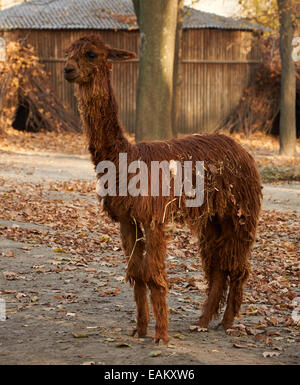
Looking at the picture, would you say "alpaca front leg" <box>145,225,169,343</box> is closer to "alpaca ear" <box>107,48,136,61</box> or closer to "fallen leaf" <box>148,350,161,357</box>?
"fallen leaf" <box>148,350,161,357</box>

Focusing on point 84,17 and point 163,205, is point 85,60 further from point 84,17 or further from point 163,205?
point 84,17

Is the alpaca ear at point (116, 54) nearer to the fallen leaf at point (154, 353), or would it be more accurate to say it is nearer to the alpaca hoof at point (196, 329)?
the fallen leaf at point (154, 353)

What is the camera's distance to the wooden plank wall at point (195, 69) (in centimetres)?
2298

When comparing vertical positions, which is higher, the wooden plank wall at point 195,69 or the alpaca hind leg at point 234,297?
A: the wooden plank wall at point 195,69

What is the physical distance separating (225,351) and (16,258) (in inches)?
138

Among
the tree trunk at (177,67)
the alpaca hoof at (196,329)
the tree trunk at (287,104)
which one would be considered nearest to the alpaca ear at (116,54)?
the alpaca hoof at (196,329)

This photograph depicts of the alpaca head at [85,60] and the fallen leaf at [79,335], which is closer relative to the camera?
the alpaca head at [85,60]

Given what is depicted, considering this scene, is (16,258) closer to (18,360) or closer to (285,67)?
(18,360)

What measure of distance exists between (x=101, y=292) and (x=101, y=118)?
7.79ft

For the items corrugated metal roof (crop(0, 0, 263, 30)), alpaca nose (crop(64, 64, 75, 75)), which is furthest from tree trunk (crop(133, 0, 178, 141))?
alpaca nose (crop(64, 64, 75, 75))

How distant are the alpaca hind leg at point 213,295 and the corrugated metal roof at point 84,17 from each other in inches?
696

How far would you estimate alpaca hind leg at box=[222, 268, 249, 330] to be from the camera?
17.9 feet

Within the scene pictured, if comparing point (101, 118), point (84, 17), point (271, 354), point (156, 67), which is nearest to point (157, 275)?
point (271, 354)

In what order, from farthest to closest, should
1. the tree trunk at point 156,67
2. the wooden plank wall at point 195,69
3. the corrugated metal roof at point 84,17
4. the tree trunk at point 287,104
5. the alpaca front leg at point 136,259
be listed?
the wooden plank wall at point 195,69, the corrugated metal roof at point 84,17, the tree trunk at point 287,104, the tree trunk at point 156,67, the alpaca front leg at point 136,259
